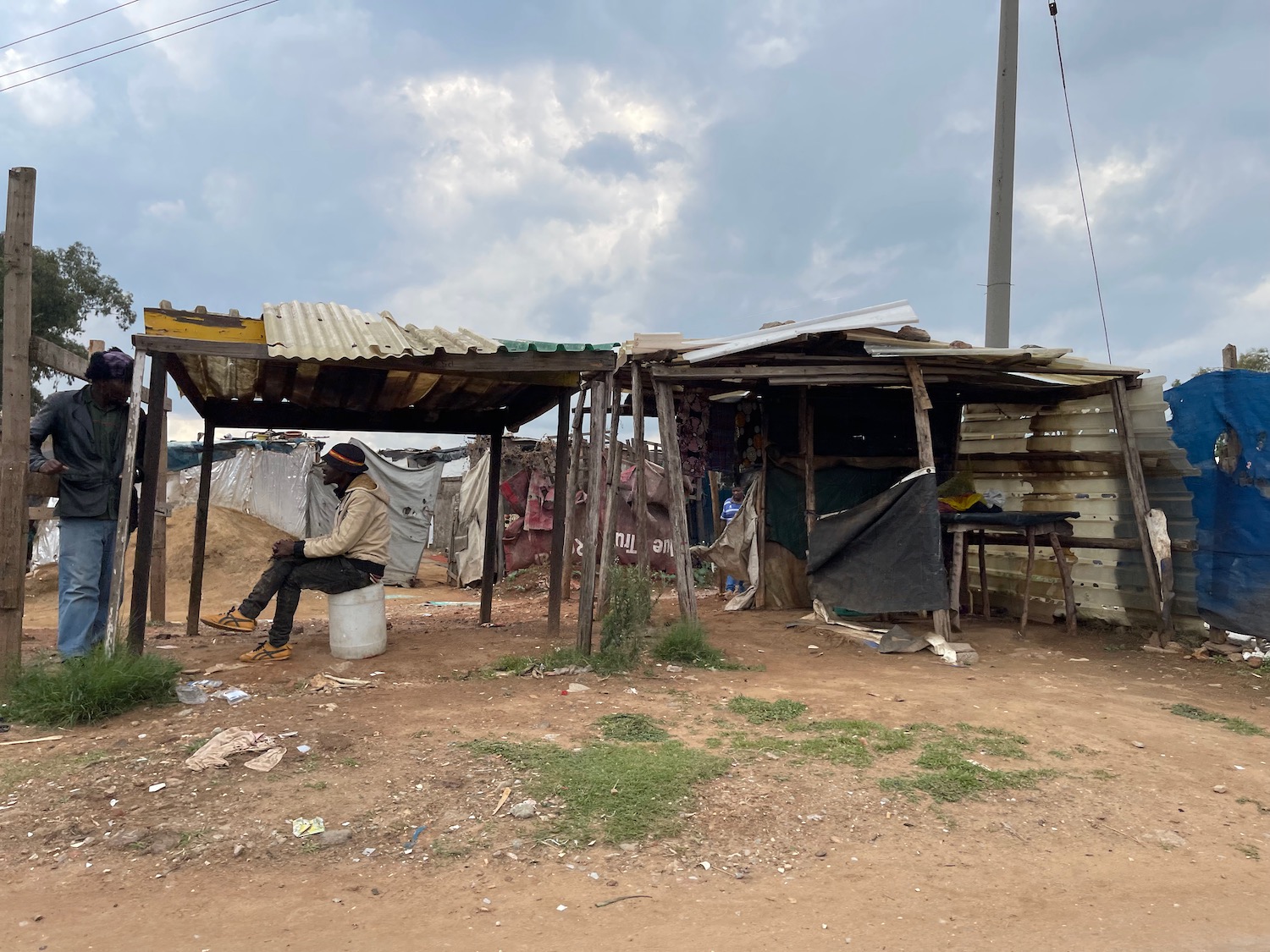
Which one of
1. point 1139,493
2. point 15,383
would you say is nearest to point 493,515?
point 15,383

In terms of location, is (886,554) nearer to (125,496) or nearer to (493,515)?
(493,515)

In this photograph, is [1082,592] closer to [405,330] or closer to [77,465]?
[405,330]

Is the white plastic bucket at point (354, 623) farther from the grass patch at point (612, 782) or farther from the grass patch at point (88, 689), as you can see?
the grass patch at point (612, 782)

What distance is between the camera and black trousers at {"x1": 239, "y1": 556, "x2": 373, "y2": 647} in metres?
6.06

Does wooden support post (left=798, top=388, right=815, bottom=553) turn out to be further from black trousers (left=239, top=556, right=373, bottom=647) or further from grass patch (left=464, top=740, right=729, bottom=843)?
grass patch (left=464, top=740, right=729, bottom=843)

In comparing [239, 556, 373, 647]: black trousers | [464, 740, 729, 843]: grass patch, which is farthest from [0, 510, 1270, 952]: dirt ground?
[239, 556, 373, 647]: black trousers

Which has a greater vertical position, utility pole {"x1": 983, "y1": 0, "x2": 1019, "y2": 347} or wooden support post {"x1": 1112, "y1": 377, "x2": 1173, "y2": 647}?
utility pole {"x1": 983, "y1": 0, "x2": 1019, "y2": 347}

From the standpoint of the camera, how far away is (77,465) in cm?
507

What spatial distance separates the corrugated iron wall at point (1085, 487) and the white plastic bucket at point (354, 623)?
6.91m

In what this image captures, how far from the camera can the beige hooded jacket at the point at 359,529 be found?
6004mm

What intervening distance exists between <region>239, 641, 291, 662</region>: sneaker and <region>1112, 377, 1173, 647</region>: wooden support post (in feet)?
24.4

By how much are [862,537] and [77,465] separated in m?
6.30

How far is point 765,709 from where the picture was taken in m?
5.07

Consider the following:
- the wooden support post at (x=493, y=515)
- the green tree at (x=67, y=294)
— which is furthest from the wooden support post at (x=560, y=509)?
the green tree at (x=67, y=294)
